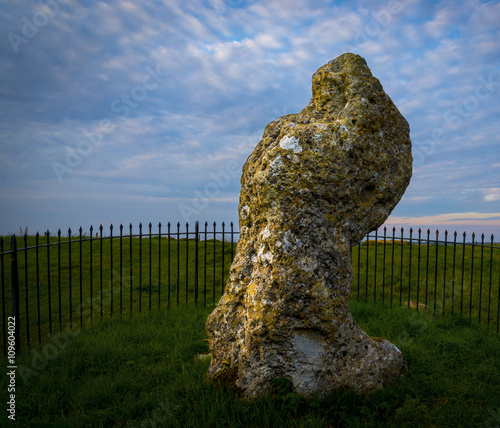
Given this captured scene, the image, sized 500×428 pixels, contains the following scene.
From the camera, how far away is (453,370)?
4684 mm

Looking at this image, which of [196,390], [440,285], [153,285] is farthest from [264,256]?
[440,285]

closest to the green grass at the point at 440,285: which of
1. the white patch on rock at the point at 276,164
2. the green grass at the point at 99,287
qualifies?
the white patch on rock at the point at 276,164

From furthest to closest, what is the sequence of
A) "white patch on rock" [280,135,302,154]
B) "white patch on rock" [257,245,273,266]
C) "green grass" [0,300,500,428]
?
"white patch on rock" [280,135,302,154]
"white patch on rock" [257,245,273,266]
"green grass" [0,300,500,428]

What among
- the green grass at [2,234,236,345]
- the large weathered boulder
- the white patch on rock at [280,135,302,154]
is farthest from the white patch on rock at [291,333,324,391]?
the green grass at [2,234,236,345]

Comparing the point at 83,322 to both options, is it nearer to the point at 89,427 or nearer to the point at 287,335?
the point at 89,427

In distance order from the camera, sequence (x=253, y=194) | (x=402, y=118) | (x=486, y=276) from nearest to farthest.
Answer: (x=253, y=194), (x=402, y=118), (x=486, y=276)

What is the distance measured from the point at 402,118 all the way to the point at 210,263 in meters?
8.26

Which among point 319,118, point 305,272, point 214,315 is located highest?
point 319,118

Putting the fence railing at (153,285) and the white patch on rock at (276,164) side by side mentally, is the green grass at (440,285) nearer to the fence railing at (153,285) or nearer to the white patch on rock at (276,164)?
the fence railing at (153,285)

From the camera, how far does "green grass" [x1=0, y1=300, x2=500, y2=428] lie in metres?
3.43

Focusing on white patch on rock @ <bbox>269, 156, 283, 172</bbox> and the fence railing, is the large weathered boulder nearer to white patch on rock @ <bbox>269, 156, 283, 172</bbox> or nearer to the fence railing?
white patch on rock @ <bbox>269, 156, 283, 172</bbox>

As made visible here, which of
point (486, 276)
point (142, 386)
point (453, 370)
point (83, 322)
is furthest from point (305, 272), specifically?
point (486, 276)

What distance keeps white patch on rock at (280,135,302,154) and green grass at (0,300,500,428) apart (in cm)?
252

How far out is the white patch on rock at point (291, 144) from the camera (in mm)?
3663
